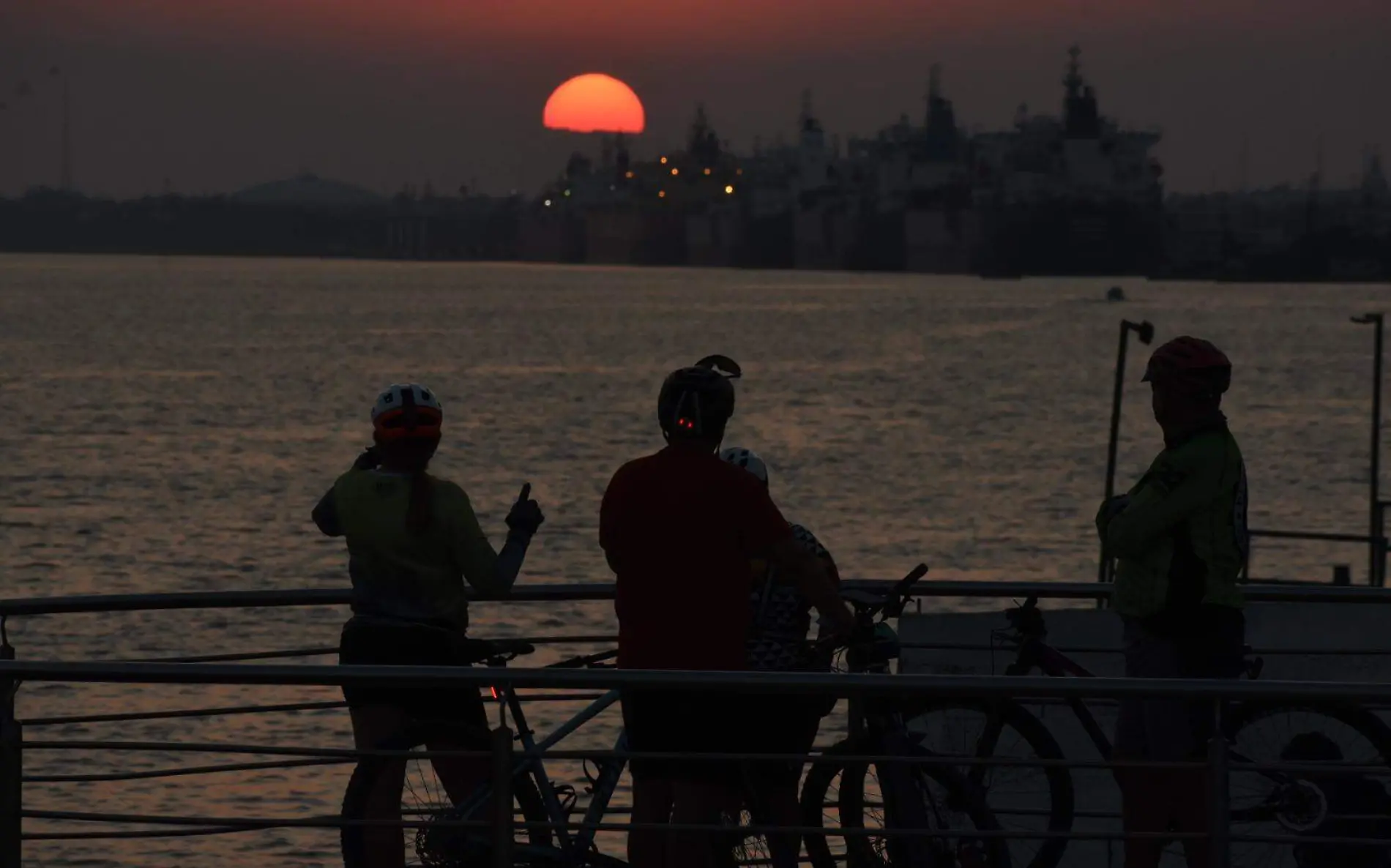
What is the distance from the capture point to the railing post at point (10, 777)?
18.0 feet

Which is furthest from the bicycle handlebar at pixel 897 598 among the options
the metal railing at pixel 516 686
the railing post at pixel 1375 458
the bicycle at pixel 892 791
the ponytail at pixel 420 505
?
the railing post at pixel 1375 458

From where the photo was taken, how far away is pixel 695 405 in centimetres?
589

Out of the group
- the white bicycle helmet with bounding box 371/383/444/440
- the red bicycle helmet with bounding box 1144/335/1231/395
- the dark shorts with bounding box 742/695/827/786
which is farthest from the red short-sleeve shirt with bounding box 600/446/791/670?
the red bicycle helmet with bounding box 1144/335/1231/395

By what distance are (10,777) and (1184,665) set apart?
119 inches

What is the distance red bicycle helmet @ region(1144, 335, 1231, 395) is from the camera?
6.23m

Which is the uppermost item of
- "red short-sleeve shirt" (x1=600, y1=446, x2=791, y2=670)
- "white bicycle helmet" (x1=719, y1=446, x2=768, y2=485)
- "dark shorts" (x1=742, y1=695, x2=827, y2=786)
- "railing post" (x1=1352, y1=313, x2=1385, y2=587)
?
"white bicycle helmet" (x1=719, y1=446, x2=768, y2=485)

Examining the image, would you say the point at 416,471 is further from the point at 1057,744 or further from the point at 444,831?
the point at 1057,744

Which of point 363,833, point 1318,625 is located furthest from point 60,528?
point 363,833

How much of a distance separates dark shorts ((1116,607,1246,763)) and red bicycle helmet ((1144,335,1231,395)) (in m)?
0.62

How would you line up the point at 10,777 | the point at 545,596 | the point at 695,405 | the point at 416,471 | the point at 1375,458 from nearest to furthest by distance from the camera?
the point at 10,777
the point at 695,405
the point at 416,471
the point at 545,596
the point at 1375,458

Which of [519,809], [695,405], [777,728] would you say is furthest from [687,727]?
[695,405]

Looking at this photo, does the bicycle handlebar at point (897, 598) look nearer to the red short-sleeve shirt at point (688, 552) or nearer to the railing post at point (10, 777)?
the red short-sleeve shirt at point (688, 552)

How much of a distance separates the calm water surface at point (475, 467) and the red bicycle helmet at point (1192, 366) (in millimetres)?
12660

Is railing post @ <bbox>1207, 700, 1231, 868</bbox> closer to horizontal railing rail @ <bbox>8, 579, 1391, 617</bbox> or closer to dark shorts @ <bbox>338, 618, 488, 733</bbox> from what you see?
horizontal railing rail @ <bbox>8, 579, 1391, 617</bbox>
